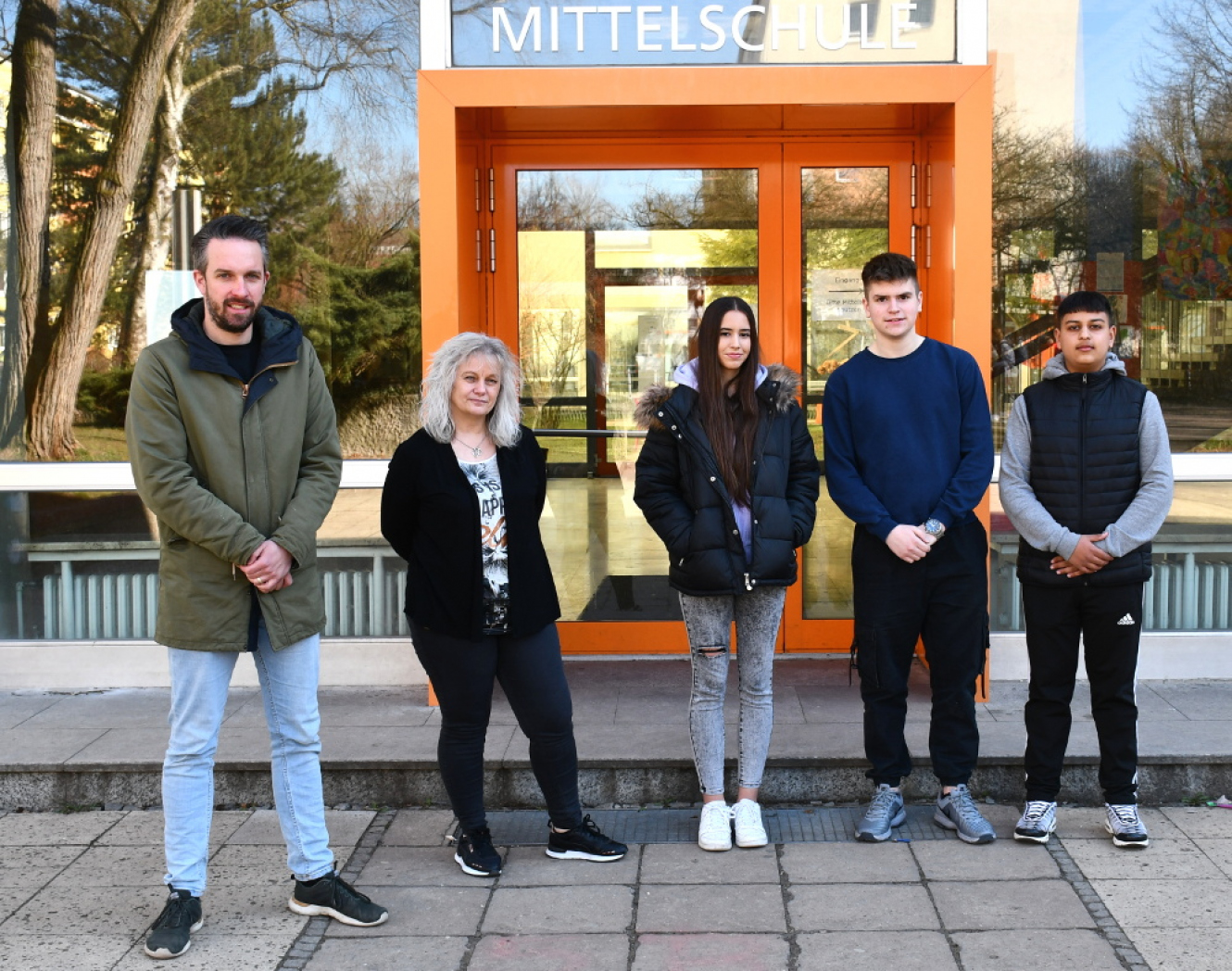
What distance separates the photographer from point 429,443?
152 inches

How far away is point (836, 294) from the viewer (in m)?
5.84

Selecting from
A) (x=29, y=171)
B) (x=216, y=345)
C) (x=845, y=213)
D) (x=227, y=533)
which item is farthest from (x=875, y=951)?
(x=29, y=171)

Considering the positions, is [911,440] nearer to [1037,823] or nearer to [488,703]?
[1037,823]

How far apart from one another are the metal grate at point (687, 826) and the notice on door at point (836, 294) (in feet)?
7.80

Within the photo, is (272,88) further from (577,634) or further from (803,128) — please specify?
(577,634)

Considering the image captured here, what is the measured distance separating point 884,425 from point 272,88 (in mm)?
3410

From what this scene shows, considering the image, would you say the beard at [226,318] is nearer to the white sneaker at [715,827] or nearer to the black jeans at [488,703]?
the black jeans at [488,703]

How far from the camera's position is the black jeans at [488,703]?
386 centimetres

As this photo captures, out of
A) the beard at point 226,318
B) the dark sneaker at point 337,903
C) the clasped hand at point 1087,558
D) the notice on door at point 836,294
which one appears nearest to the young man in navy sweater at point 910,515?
the clasped hand at point 1087,558

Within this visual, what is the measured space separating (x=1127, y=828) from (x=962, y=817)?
0.51 metres

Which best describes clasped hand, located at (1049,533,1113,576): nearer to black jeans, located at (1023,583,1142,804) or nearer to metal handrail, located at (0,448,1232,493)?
black jeans, located at (1023,583,1142,804)

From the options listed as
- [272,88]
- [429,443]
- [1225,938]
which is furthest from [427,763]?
[272,88]

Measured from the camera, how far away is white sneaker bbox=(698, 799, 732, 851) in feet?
13.4

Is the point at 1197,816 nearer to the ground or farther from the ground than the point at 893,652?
nearer to the ground
